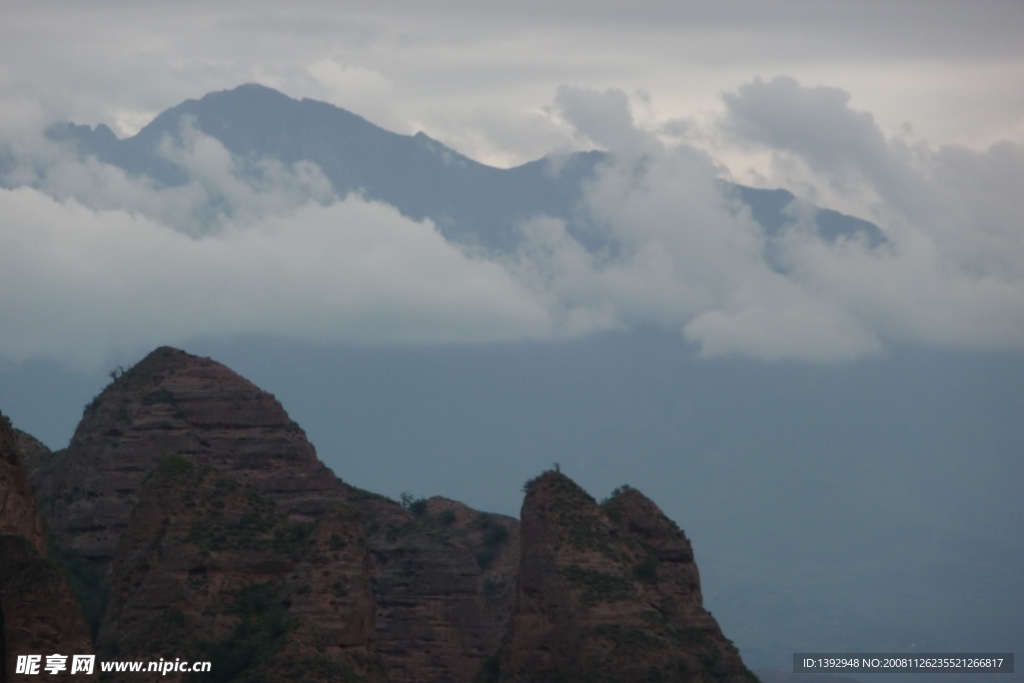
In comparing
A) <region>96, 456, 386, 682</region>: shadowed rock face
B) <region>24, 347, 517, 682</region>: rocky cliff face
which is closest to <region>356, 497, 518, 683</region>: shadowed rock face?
<region>24, 347, 517, 682</region>: rocky cliff face

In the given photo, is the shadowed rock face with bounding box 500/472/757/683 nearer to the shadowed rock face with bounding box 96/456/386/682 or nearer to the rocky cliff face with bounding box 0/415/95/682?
the shadowed rock face with bounding box 96/456/386/682

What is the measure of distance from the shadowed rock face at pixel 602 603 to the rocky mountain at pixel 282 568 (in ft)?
0.28

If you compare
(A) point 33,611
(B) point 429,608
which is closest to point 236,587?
(A) point 33,611

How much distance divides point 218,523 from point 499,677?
1454 cm

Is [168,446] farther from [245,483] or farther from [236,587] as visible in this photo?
[236,587]

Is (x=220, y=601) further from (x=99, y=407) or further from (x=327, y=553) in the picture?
(x=99, y=407)

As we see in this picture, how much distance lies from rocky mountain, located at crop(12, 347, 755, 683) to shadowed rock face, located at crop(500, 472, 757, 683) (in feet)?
0.28

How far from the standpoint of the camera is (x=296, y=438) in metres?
110

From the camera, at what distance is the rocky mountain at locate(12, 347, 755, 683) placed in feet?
254

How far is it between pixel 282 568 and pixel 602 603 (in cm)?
1448

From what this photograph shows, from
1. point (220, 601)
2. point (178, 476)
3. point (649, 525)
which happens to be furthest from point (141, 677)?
point (649, 525)

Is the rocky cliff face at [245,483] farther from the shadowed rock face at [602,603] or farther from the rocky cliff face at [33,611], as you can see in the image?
the rocky cliff face at [33,611]

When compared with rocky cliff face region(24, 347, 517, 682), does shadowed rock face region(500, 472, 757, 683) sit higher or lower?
lower

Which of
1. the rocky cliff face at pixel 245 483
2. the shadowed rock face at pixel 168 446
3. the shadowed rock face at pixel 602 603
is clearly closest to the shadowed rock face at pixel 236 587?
the shadowed rock face at pixel 602 603
